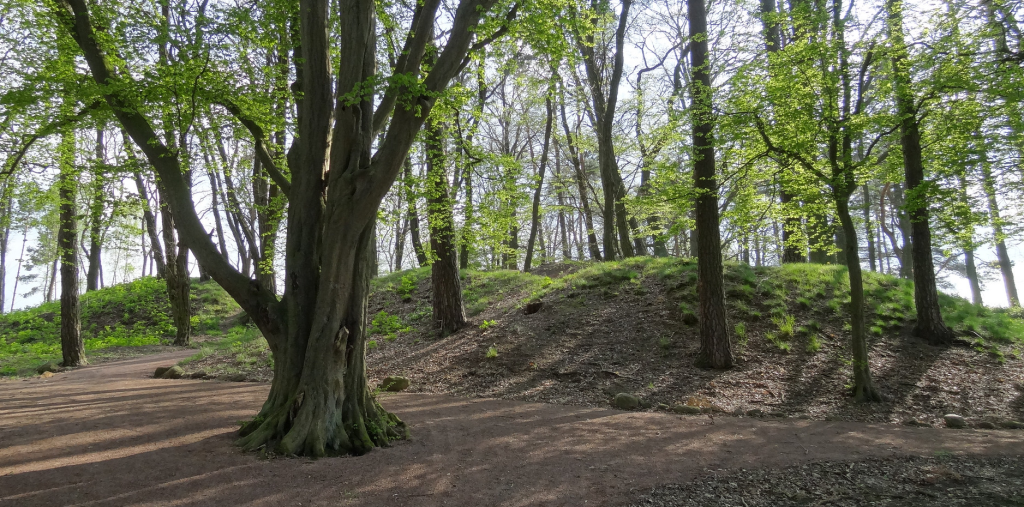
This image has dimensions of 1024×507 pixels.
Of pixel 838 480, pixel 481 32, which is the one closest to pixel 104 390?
pixel 481 32

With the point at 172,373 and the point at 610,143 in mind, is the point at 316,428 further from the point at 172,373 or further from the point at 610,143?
the point at 610,143

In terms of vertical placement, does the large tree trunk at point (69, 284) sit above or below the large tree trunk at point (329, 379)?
above

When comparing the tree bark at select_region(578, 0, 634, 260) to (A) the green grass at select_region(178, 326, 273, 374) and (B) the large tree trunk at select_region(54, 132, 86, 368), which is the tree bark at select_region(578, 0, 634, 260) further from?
(B) the large tree trunk at select_region(54, 132, 86, 368)

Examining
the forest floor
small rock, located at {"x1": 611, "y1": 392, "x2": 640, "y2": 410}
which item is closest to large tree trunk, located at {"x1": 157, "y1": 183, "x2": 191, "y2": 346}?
the forest floor

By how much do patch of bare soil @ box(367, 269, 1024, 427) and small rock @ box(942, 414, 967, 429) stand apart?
0.41 feet

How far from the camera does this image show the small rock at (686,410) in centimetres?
714

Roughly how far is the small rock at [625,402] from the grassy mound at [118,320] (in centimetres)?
1394

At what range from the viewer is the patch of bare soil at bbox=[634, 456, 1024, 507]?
13.2ft

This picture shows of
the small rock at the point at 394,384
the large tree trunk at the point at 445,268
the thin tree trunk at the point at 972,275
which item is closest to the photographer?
the small rock at the point at 394,384

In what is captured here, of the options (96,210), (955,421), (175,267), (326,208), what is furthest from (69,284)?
(955,421)

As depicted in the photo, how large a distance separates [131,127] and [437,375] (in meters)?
5.78

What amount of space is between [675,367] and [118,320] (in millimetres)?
19526

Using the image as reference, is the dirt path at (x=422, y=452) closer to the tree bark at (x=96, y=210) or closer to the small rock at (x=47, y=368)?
the tree bark at (x=96, y=210)

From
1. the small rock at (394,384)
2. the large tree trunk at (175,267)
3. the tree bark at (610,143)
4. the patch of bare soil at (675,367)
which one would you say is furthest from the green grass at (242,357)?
the tree bark at (610,143)
